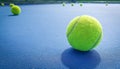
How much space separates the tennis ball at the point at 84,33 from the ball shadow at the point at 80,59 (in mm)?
116

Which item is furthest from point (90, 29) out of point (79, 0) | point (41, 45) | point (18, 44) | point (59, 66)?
point (79, 0)

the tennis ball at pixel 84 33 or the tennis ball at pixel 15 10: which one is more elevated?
the tennis ball at pixel 84 33

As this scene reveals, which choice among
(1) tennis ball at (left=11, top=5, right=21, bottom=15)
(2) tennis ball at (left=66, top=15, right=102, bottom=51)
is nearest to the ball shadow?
(2) tennis ball at (left=66, top=15, right=102, bottom=51)

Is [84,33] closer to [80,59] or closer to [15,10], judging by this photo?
[80,59]

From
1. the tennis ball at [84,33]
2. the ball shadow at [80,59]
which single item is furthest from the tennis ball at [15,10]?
the tennis ball at [84,33]

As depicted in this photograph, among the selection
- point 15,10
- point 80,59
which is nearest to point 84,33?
point 80,59

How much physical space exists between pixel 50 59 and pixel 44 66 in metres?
0.27

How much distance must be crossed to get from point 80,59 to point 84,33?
44 cm

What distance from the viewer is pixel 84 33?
2703mm

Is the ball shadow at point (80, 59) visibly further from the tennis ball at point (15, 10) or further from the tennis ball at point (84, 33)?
the tennis ball at point (15, 10)

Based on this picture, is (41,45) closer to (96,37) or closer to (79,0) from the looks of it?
(96,37)

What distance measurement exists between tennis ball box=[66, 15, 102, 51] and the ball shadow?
12 centimetres

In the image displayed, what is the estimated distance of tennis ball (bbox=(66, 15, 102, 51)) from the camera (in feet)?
8.89

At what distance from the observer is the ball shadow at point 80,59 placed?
7.93 feet
